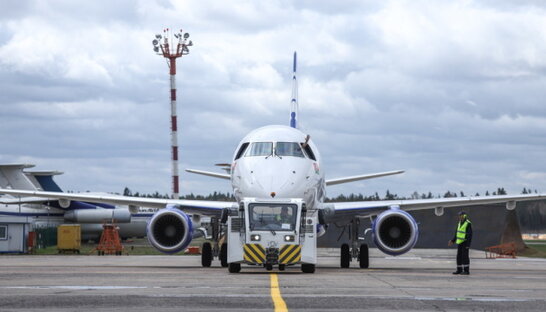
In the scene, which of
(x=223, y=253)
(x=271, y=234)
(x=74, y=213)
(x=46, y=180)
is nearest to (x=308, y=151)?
(x=223, y=253)

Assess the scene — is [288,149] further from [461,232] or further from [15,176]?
[15,176]

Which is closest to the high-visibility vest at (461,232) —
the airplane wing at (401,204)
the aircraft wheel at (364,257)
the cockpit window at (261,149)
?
the airplane wing at (401,204)

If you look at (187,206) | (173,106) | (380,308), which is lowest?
(380,308)

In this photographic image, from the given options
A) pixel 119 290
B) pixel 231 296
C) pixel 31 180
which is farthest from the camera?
pixel 31 180

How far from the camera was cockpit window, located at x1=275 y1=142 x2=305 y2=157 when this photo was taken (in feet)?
84.3

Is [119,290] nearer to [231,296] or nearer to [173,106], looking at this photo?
[231,296]

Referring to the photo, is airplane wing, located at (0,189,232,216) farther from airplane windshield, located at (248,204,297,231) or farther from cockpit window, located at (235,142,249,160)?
airplane windshield, located at (248,204,297,231)

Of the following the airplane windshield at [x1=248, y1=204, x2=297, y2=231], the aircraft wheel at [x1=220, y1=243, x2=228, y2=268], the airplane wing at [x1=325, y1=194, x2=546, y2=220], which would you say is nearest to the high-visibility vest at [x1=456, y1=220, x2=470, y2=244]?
the airplane wing at [x1=325, y1=194, x2=546, y2=220]

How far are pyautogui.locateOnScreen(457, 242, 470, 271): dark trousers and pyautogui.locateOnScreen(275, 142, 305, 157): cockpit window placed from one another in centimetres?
517

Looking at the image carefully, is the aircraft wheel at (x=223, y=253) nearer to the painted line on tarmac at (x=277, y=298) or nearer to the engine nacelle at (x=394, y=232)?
the engine nacelle at (x=394, y=232)

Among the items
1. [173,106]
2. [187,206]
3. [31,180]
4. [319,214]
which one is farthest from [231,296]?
[31,180]

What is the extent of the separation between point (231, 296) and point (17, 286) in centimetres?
478

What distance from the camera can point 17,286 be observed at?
16.8 meters

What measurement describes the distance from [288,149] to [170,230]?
4.59m
